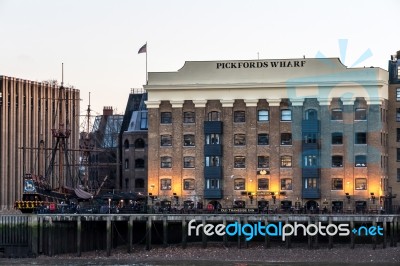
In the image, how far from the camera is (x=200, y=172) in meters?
142

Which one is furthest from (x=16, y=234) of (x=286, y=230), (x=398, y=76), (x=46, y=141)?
(x=46, y=141)

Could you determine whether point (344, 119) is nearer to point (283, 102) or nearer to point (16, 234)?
point (283, 102)

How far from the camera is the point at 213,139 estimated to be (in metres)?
142

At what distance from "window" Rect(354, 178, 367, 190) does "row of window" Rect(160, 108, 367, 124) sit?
6107mm

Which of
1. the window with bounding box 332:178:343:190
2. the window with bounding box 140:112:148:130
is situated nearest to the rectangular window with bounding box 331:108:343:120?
the window with bounding box 332:178:343:190

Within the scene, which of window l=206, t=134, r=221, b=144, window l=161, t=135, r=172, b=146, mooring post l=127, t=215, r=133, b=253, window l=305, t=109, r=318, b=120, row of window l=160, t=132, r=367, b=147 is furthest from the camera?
window l=161, t=135, r=172, b=146

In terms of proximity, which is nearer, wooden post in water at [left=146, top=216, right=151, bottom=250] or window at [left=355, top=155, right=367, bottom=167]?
wooden post in water at [left=146, top=216, right=151, bottom=250]

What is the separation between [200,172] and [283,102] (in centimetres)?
1094

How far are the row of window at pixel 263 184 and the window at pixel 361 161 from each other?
1.45 m

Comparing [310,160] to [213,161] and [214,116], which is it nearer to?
[213,161]

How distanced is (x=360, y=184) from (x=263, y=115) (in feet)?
39.8

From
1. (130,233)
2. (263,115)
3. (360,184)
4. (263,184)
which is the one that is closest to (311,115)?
(263,115)

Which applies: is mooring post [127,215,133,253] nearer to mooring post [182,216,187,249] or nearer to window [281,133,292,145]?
mooring post [182,216,187,249]

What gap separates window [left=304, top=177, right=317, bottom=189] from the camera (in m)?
139
